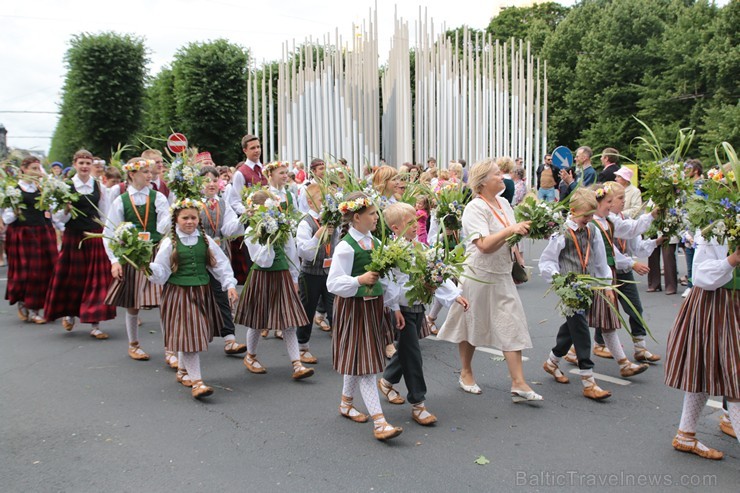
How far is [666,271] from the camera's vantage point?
11117 millimetres

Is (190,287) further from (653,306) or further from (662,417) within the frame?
(653,306)

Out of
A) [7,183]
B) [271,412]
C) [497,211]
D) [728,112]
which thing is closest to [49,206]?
[7,183]

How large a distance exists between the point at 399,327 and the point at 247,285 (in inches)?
81.6

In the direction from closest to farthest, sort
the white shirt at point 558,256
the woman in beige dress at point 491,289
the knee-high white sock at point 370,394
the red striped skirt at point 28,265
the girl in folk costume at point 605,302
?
the knee-high white sock at point 370,394 < the woman in beige dress at point 491,289 < the white shirt at point 558,256 < the girl in folk costume at point 605,302 < the red striped skirt at point 28,265

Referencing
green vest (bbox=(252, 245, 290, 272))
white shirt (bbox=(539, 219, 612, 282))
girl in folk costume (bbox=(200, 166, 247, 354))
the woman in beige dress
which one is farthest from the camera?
girl in folk costume (bbox=(200, 166, 247, 354))

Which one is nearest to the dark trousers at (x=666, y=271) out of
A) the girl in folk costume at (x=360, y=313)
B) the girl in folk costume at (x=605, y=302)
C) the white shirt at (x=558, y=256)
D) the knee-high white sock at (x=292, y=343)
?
the girl in folk costume at (x=605, y=302)

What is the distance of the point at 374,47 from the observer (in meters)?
20.5

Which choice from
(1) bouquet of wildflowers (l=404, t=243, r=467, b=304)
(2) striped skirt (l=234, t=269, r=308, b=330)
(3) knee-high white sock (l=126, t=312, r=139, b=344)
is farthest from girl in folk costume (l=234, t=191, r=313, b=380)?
(1) bouquet of wildflowers (l=404, t=243, r=467, b=304)

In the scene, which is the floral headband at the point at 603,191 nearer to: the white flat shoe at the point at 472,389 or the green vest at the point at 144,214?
the white flat shoe at the point at 472,389

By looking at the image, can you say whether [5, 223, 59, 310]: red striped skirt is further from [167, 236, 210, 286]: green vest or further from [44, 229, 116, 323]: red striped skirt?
[167, 236, 210, 286]: green vest

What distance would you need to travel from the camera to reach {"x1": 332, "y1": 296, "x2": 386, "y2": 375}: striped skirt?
4973 millimetres

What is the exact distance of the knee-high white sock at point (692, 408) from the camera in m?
4.51

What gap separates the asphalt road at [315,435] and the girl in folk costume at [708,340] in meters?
0.41

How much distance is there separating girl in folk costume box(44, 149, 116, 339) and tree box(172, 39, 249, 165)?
92.2 ft
